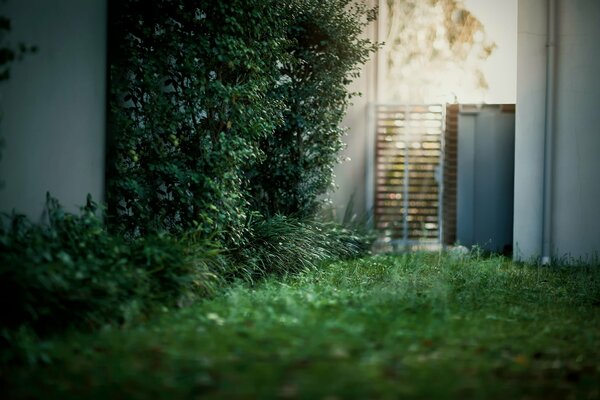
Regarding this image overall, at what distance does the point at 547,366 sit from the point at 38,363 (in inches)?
91.1

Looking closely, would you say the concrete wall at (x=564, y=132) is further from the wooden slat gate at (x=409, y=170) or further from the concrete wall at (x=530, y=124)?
the wooden slat gate at (x=409, y=170)

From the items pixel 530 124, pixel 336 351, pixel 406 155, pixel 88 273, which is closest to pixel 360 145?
pixel 406 155

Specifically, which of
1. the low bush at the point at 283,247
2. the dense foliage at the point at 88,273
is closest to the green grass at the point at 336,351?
the dense foliage at the point at 88,273

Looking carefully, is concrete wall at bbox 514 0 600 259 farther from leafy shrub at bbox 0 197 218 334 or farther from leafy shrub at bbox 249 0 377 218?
leafy shrub at bbox 0 197 218 334

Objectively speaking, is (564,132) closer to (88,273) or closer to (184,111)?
(184,111)

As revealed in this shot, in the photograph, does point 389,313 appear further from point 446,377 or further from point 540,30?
point 540,30

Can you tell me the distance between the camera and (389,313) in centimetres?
436

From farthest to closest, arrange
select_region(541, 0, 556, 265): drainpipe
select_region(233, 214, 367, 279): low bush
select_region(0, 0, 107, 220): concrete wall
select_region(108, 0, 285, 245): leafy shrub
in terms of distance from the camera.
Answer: select_region(541, 0, 556, 265): drainpipe, select_region(233, 214, 367, 279): low bush, select_region(108, 0, 285, 245): leafy shrub, select_region(0, 0, 107, 220): concrete wall

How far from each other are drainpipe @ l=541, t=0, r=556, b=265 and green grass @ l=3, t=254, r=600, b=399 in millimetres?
2839

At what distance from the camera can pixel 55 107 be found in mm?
4699

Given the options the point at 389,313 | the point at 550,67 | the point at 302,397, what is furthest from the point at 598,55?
the point at 302,397

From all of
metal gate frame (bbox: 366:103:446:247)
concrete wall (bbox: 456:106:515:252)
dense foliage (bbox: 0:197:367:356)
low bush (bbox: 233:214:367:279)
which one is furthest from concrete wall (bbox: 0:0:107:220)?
concrete wall (bbox: 456:106:515:252)

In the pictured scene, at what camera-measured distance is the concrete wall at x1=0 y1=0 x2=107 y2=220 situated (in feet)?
13.9

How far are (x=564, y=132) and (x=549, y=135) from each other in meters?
0.16
